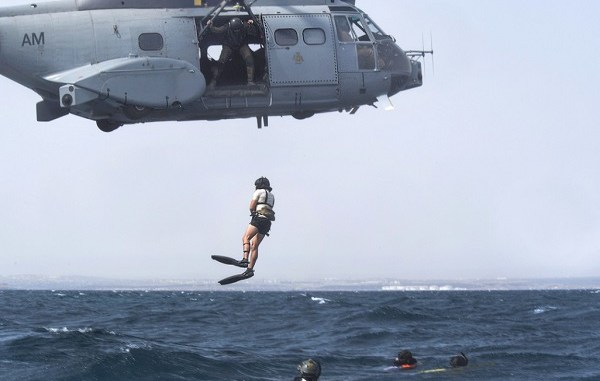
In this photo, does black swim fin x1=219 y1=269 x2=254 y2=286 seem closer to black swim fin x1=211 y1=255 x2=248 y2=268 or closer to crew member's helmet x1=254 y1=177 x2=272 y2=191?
black swim fin x1=211 y1=255 x2=248 y2=268

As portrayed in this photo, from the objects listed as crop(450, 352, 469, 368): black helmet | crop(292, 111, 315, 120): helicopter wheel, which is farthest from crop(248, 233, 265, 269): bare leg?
crop(450, 352, 469, 368): black helmet

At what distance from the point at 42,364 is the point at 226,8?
3032cm

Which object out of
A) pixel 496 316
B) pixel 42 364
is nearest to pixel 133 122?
pixel 42 364

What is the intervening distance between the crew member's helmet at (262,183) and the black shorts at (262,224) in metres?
0.69

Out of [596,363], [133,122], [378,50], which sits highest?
[378,50]

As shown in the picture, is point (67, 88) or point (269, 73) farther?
point (269, 73)

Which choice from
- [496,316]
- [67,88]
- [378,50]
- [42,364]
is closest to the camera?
[67,88]

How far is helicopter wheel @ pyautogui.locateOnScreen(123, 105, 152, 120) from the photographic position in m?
23.3

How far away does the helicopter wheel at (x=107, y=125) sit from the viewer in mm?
24203

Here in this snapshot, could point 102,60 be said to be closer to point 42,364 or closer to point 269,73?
point 269,73

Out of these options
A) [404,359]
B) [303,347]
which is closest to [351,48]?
[404,359]

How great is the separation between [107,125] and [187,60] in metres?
2.61

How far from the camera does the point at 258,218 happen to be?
22.3m

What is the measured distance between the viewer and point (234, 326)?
83500mm
